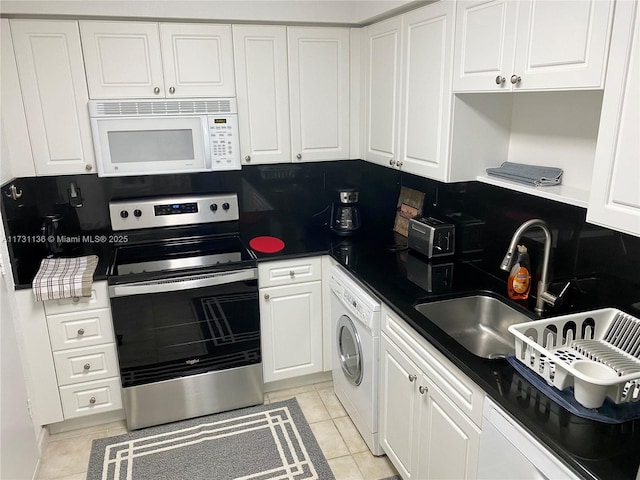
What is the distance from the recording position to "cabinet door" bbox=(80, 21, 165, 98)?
95.8 inches

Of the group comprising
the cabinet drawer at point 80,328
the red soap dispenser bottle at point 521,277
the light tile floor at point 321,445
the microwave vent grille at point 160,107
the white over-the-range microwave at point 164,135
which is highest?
the microwave vent grille at point 160,107

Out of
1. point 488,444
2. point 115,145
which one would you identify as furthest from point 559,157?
point 115,145

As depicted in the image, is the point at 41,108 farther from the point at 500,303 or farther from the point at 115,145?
the point at 500,303

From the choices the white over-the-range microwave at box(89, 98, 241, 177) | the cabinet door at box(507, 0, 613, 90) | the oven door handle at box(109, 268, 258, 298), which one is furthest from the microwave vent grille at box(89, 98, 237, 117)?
the cabinet door at box(507, 0, 613, 90)

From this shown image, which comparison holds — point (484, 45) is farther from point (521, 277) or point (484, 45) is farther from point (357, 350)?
point (357, 350)

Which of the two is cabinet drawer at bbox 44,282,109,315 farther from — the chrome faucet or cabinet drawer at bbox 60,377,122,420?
the chrome faucet

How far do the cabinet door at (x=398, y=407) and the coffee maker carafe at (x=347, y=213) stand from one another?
97 cm

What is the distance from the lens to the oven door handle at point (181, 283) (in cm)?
241

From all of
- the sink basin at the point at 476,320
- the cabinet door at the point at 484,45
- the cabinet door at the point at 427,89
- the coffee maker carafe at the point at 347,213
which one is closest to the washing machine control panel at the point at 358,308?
the sink basin at the point at 476,320

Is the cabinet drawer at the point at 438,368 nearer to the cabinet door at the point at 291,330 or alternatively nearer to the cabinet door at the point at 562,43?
the cabinet door at the point at 291,330

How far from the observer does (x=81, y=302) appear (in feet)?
7.95

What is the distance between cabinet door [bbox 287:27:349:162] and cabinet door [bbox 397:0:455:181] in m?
0.57

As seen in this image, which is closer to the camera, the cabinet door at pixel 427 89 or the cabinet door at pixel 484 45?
the cabinet door at pixel 484 45

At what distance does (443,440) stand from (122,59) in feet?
7.65
